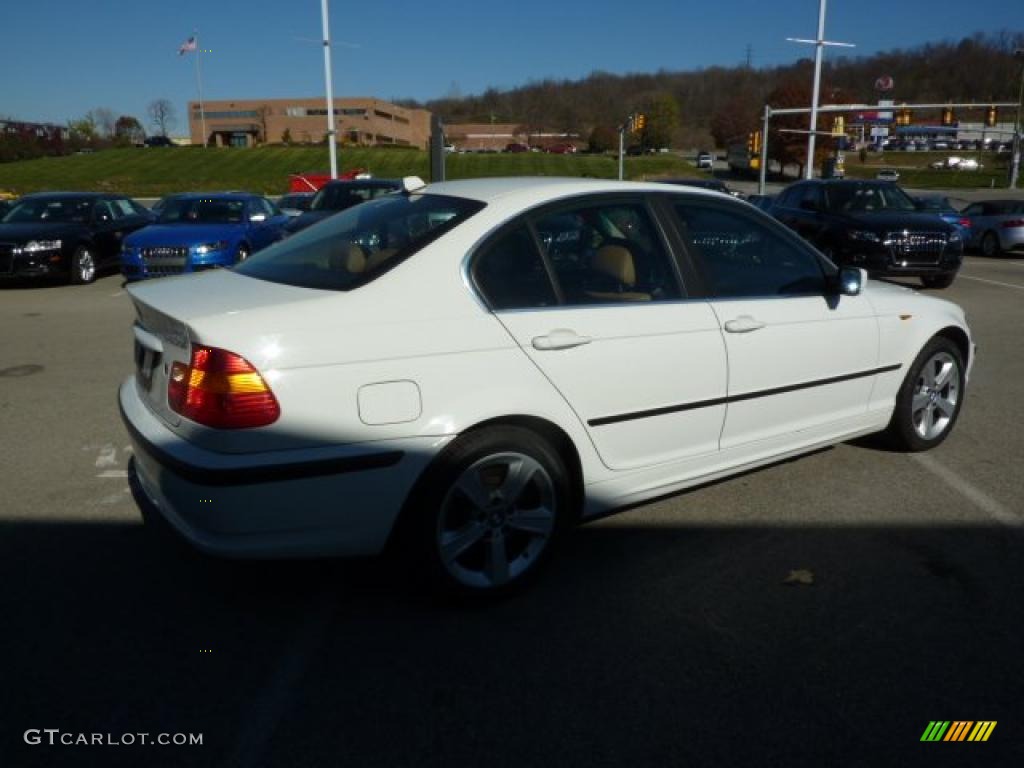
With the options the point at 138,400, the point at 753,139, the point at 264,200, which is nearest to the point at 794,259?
the point at 138,400

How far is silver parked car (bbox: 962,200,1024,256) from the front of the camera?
1877 cm

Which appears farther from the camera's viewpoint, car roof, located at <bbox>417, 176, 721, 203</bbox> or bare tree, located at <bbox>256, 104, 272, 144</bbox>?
bare tree, located at <bbox>256, 104, 272, 144</bbox>

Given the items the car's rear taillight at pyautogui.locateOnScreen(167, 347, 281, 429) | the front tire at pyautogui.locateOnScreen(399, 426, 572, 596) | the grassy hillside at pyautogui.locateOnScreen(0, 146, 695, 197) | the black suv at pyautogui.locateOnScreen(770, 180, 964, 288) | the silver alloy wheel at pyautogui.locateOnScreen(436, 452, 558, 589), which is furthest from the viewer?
the grassy hillside at pyautogui.locateOnScreen(0, 146, 695, 197)

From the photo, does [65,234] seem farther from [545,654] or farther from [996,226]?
[996,226]

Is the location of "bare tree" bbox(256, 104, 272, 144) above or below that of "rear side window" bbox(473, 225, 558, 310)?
above

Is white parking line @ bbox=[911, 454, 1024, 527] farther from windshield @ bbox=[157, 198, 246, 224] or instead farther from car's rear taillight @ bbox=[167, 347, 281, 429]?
windshield @ bbox=[157, 198, 246, 224]

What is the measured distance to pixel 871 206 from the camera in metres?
13.0

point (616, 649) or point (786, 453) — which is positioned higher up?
point (786, 453)

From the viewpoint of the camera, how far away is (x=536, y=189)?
3.49 m

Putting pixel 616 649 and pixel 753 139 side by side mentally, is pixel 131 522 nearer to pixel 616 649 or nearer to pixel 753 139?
pixel 616 649

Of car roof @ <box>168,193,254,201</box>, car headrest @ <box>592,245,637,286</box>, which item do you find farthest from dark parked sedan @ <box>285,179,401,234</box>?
car headrest @ <box>592,245,637,286</box>

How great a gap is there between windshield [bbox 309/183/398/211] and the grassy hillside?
4689 cm

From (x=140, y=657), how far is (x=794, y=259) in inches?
133

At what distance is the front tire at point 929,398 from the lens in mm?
4719
